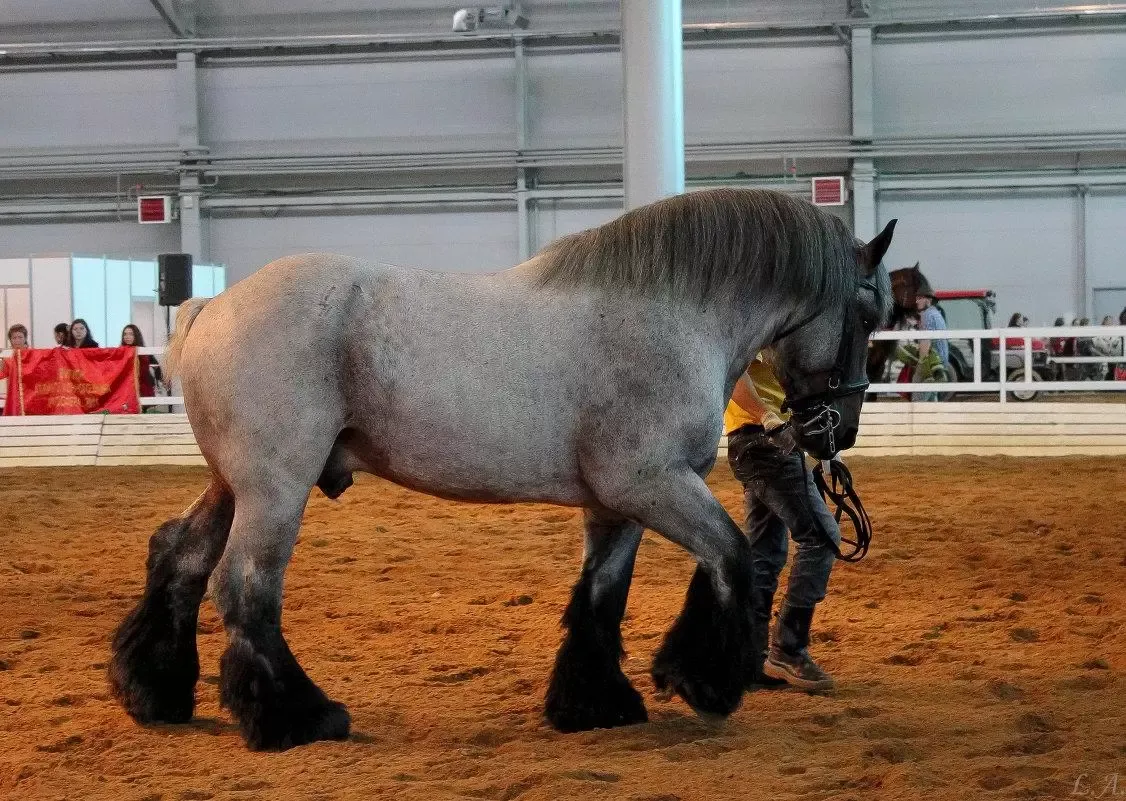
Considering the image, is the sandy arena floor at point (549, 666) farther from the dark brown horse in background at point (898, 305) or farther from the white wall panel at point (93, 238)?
the white wall panel at point (93, 238)

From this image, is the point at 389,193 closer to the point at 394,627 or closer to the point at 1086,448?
the point at 1086,448

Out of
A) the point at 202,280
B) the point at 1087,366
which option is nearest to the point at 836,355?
the point at 202,280

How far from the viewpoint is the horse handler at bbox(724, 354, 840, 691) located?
14.5ft

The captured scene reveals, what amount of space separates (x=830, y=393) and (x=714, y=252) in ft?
2.08

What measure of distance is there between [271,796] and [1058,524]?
239 inches

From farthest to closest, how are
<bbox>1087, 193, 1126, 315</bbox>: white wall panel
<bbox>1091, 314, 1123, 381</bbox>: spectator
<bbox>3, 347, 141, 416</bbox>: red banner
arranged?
<bbox>1087, 193, 1126, 315</bbox>: white wall panel → <bbox>1091, 314, 1123, 381</bbox>: spectator → <bbox>3, 347, 141, 416</bbox>: red banner

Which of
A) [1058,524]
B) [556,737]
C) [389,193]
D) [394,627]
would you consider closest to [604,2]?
[389,193]

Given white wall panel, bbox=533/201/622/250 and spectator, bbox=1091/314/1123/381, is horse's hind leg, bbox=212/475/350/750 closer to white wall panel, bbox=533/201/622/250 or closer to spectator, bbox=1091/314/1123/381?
spectator, bbox=1091/314/1123/381

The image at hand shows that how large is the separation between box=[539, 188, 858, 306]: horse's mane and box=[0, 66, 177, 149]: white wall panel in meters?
23.4

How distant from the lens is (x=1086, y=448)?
40.4 ft

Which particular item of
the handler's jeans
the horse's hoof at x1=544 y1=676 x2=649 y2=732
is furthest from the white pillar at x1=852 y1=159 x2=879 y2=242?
the horse's hoof at x1=544 y1=676 x2=649 y2=732

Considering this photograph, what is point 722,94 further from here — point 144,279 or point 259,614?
point 259,614

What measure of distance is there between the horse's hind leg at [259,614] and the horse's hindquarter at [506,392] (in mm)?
359

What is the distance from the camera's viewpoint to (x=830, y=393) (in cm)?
413
